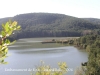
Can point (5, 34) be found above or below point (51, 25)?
above

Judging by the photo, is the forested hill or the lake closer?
the lake

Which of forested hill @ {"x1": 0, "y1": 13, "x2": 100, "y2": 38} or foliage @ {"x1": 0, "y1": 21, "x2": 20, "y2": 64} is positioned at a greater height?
foliage @ {"x1": 0, "y1": 21, "x2": 20, "y2": 64}

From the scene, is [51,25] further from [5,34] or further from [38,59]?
[5,34]

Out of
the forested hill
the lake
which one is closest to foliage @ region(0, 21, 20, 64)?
the lake

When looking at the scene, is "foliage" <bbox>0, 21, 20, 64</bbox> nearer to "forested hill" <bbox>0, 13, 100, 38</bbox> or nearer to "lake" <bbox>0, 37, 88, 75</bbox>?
"lake" <bbox>0, 37, 88, 75</bbox>

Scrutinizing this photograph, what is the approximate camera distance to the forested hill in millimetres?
70000

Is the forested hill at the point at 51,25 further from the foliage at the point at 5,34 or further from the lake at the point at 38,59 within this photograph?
the foliage at the point at 5,34

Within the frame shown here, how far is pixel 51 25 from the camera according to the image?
8894 cm

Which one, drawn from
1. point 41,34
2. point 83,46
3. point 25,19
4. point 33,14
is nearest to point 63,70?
point 83,46

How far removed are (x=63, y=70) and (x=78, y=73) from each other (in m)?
9.01

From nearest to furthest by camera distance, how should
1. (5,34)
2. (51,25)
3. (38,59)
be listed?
(5,34)
(38,59)
(51,25)

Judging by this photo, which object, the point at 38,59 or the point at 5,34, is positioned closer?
the point at 5,34

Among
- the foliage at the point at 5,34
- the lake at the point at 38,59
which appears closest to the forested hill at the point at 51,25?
the lake at the point at 38,59

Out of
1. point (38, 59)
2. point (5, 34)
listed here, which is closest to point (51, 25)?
point (38, 59)
